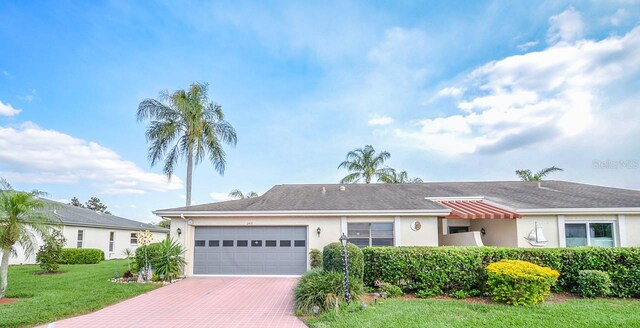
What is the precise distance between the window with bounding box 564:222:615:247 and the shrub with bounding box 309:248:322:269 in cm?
1053

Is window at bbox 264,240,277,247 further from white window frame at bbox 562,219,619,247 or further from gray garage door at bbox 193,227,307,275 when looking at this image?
white window frame at bbox 562,219,619,247

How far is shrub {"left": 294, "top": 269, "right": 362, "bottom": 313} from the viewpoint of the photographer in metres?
8.45

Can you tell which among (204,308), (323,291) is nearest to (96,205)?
(204,308)

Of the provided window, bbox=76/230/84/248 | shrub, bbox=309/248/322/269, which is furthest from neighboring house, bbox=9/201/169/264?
shrub, bbox=309/248/322/269

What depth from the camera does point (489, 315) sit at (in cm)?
754

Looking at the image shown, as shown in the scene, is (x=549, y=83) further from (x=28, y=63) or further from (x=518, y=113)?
(x=28, y=63)

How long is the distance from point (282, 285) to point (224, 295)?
2.52m

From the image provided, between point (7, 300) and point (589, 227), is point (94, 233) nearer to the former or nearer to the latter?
point (7, 300)

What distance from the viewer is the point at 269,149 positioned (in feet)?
76.7

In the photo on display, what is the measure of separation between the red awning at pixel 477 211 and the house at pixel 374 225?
38mm

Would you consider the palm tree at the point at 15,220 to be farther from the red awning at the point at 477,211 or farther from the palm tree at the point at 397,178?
the palm tree at the point at 397,178

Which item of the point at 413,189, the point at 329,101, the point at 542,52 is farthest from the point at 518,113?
the point at 329,101

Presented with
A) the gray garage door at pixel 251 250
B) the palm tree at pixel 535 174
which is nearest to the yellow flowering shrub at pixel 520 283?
the gray garage door at pixel 251 250

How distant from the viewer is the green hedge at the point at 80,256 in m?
22.4
